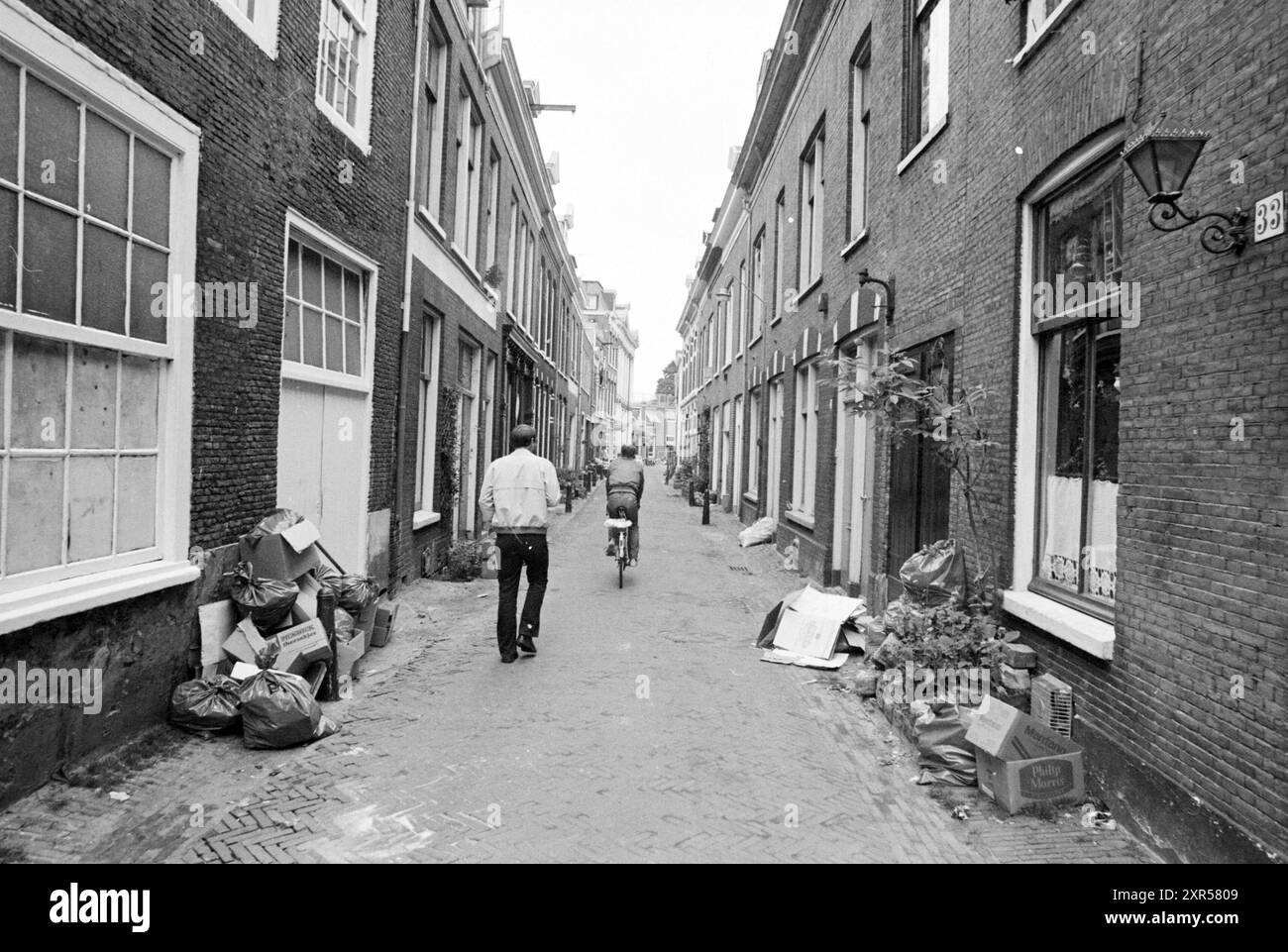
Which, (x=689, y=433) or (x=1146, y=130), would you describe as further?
(x=689, y=433)

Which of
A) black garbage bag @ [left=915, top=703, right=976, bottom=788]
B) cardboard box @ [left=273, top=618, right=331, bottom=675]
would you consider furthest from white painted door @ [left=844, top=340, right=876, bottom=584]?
cardboard box @ [left=273, top=618, right=331, bottom=675]

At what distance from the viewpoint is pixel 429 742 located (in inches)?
192

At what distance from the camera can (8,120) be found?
12.4 ft

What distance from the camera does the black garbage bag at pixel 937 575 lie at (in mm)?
6148

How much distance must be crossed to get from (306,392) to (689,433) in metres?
30.7

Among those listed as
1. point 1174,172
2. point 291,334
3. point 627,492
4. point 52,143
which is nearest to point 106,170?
point 52,143

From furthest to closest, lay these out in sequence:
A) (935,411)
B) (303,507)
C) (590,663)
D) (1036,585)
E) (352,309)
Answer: (352,309) < (303,507) < (590,663) < (935,411) < (1036,585)

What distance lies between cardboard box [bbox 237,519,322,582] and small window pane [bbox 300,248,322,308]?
2353 millimetres

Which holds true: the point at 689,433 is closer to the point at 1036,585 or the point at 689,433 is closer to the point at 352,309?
the point at 352,309

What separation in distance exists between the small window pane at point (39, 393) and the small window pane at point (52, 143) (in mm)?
745

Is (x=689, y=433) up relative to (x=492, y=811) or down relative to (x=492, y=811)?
up

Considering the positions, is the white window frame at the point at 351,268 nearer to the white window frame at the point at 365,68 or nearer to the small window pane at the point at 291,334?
the small window pane at the point at 291,334

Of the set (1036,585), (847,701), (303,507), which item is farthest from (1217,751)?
(303,507)

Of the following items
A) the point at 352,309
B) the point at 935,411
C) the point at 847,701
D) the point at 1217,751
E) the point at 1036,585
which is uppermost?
the point at 352,309
